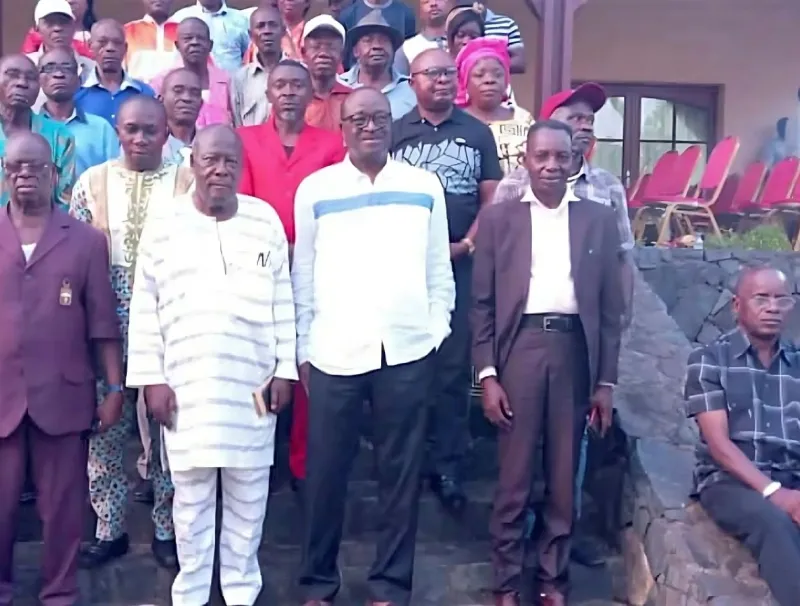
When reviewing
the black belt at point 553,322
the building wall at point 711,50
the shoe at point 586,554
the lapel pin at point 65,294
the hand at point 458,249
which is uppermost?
the building wall at point 711,50

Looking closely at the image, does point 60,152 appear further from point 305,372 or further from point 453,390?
point 453,390

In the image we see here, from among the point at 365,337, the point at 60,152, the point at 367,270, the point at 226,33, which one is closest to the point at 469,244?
the point at 367,270

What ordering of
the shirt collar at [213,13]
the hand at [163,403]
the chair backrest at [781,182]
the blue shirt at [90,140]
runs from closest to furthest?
the hand at [163,403], the blue shirt at [90,140], the shirt collar at [213,13], the chair backrest at [781,182]

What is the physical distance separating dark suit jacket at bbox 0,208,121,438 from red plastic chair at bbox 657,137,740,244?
218 inches

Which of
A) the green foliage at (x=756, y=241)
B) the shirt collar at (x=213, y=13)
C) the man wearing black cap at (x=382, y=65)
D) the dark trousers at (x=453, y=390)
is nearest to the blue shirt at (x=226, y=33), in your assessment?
the shirt collar at (x=213, y=13)

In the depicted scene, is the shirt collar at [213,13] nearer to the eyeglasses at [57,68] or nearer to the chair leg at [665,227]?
the eyeglasses at [57,68]

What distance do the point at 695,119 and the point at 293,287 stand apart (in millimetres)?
7973

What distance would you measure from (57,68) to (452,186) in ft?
5.80

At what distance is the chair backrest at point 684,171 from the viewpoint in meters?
8.89

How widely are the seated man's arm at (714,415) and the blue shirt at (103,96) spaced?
2694 mm

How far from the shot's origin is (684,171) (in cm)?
890

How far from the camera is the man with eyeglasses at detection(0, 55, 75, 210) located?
4438 mm

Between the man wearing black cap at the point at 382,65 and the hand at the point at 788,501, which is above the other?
the man wearing black cap at the point at 382,65

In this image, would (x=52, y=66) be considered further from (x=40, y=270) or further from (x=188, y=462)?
(x=188, y=462)
